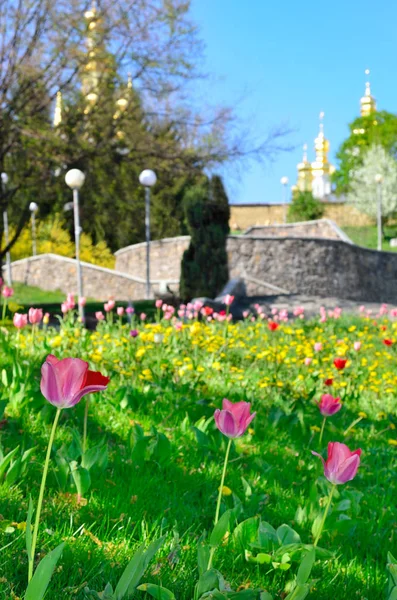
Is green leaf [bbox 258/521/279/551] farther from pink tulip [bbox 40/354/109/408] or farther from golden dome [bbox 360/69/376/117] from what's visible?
golden dome [bbox 360/69/376/117]

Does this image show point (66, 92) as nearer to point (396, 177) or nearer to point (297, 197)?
point (297, 197)

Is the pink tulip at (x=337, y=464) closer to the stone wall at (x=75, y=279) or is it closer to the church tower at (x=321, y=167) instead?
the stone wall at (x=75, y=279)

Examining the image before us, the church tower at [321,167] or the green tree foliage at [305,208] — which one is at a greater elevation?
the church tower at [321,167]

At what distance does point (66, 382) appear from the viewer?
50.5 inches

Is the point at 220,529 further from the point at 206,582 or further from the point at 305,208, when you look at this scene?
the point at 305,208

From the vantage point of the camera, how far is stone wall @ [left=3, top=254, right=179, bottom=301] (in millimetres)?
21516

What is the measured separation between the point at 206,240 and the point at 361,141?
38268 mm

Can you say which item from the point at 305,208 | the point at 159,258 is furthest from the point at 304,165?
the point at 159,258

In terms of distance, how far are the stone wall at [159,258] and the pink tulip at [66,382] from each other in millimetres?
21866

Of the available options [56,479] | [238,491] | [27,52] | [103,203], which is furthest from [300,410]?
[103,203]

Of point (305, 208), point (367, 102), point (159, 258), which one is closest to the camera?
point (159, 258)

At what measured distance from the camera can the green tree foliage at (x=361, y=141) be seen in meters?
47.4

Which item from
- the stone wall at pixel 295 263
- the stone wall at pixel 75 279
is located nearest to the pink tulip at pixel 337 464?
the stone wall at pixel 295 263

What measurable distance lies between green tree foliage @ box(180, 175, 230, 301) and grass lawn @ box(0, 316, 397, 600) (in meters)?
9.77
